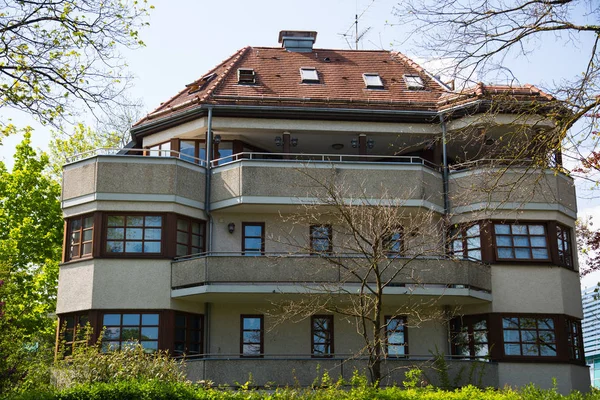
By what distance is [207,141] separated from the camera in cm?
2597

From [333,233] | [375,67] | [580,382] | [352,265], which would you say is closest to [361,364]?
[352,265]

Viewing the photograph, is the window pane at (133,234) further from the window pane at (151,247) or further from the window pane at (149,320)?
the window pane at (149,320)

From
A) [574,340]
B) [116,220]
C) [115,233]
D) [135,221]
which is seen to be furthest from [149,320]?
[574,340]

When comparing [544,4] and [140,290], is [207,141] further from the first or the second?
[544,4]

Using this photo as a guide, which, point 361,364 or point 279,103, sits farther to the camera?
point 279,103

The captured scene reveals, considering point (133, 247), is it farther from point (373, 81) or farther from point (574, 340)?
point (574, 340)

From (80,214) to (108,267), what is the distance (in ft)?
6.63

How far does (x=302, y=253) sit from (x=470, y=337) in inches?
234

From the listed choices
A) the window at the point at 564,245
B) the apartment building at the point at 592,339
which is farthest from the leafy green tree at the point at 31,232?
the apartment building at the point at 592,339

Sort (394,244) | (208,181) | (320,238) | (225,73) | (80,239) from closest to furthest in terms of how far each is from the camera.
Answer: (394,244) < (80,239) < (208,181) < (320,238) < (225,73)

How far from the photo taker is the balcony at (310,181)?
25.0 m

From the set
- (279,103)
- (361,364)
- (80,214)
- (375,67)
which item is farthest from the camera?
(375,67)

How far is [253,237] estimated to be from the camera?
25.9 metres

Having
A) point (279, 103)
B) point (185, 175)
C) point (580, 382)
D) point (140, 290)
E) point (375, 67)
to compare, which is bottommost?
point (580, 382)
